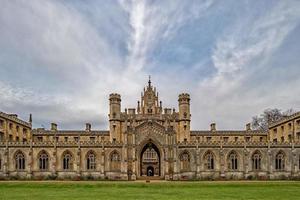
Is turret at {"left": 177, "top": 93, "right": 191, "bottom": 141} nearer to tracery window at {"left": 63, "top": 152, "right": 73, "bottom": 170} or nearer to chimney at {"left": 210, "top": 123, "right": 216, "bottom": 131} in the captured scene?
chimney at {"left": 210, "top": 123, "right": 216, "bottom": 131}

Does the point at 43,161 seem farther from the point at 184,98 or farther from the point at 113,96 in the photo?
the point at 184,98

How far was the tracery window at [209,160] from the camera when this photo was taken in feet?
192

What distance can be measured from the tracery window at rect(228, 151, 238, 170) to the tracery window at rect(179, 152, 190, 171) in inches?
246

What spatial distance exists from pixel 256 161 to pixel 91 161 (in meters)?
24.9

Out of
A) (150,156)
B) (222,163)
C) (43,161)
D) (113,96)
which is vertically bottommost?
(150,156)

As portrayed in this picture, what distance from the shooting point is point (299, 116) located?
66562 millimetres

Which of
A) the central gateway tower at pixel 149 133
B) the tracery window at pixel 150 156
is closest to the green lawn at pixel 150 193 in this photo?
the central gateway tower at pixel 149 133

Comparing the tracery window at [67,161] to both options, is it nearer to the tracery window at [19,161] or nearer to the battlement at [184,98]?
the tracery window at [19,161]

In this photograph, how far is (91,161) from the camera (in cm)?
5850

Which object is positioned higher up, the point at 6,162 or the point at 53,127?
the point at 53,127

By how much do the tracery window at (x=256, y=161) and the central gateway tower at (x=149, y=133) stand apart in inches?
462

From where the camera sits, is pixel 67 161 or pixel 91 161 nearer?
pixel 91 161

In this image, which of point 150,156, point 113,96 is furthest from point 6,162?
point 150,156

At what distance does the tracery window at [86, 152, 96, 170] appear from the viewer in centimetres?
5834
